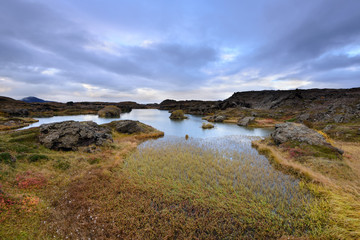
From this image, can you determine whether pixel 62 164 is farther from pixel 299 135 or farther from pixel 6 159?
pixel 299 135

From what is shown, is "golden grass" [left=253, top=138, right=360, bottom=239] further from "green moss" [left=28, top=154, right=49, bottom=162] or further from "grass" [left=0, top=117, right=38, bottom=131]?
"grass" [left=0, top=117, right=38, bottom=131]

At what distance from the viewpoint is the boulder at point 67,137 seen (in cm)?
2162

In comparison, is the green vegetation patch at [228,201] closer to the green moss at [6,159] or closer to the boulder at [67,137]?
the green moss at [6,159]

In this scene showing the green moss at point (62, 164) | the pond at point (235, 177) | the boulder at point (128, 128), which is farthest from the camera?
the boulder at point (128, 128)

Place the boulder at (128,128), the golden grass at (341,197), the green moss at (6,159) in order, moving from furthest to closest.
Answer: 1. the boulder at (128,128)
2. the green moss at (6,159)
3. the golden grass at (341,197)

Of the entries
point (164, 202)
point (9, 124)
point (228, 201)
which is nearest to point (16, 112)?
point (9, 124)

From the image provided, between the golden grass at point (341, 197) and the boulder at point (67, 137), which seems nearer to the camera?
the golden grass at point (341, 197)

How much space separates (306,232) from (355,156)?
69.0 ft

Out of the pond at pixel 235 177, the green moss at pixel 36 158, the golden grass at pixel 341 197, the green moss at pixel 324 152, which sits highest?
the green moss at pixel 36 158

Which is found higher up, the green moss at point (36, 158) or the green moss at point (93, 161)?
the green moss at point (36, 158)

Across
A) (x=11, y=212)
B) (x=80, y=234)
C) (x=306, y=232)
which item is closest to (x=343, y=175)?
(x=306, y=232)

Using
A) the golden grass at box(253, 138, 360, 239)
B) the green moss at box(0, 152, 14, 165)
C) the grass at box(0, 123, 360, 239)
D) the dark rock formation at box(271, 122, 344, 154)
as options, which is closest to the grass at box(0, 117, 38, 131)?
the grass at box(0, 123, 360, 239)

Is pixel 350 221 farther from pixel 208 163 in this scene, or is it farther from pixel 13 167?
pixel 13 167

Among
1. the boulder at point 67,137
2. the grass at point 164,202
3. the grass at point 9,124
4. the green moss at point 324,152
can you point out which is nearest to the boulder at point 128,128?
the boulder at point 67,137
